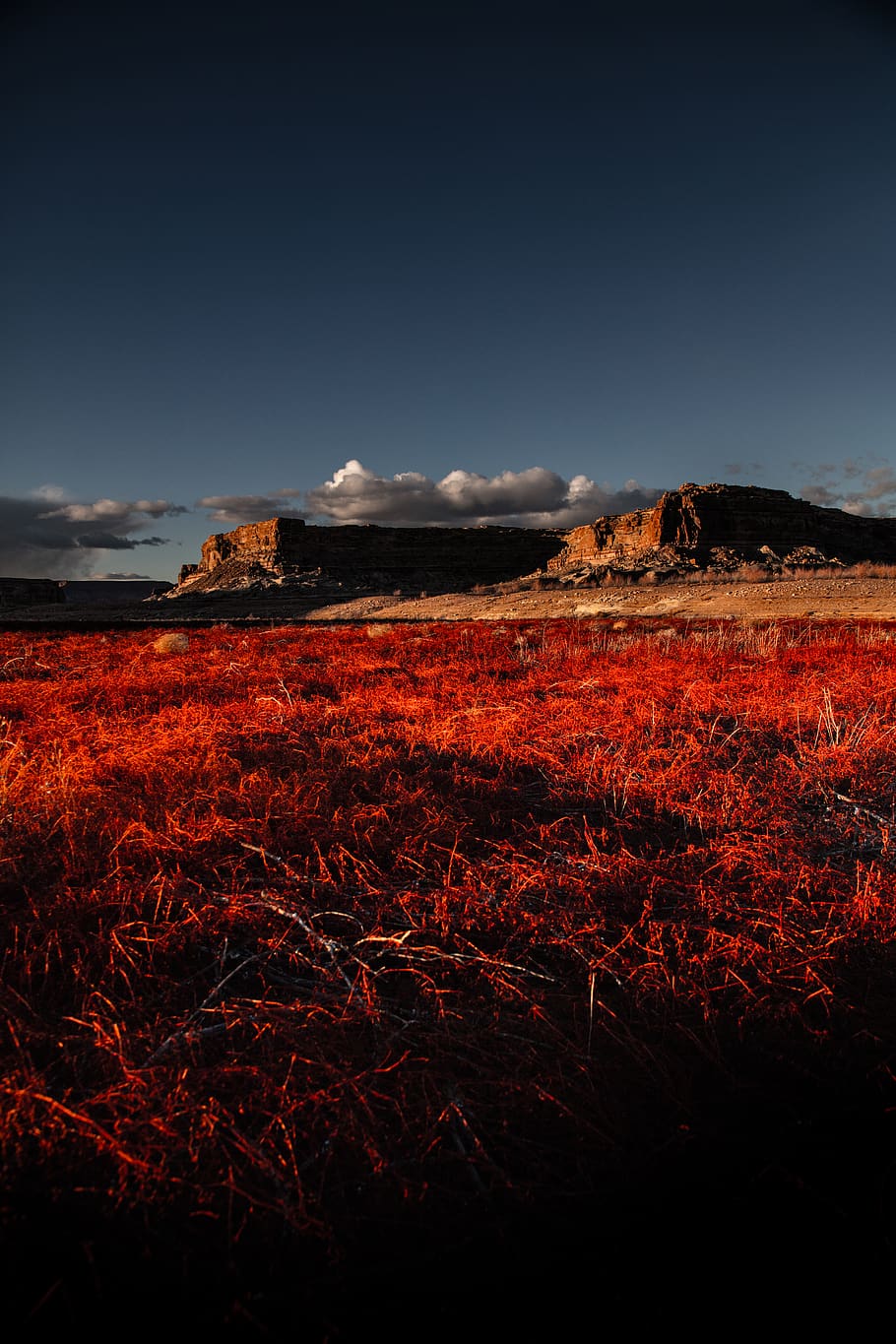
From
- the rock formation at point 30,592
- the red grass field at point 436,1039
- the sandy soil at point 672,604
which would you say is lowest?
the red grass field at point 436,1039

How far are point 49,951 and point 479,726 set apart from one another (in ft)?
11.3

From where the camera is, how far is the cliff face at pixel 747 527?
2263 inches

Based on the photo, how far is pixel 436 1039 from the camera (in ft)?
5.52

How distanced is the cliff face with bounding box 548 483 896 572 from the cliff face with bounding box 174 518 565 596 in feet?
41.4

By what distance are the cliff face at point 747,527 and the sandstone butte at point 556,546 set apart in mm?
104

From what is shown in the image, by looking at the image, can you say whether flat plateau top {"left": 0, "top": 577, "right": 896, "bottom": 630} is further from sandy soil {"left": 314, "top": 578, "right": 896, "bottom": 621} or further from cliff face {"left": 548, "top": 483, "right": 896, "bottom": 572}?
cliff face {"left": 548, "top": 483, "right": 896, "bottom": 572}

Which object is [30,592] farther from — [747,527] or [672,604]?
[747,527]

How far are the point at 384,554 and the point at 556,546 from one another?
24318 millimetres

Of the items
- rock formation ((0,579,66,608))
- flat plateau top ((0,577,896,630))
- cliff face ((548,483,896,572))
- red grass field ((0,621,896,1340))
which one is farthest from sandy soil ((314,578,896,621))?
rock formation ((0,579,66,608))

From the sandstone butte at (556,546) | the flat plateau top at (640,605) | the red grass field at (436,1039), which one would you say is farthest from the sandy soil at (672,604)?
the red grass field at (436,1039)

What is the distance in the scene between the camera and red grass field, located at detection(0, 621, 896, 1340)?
117 centimetres

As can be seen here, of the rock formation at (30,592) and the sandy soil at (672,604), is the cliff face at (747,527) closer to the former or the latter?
the sandy soil at (672,604)

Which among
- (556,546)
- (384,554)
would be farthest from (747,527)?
(384,554)

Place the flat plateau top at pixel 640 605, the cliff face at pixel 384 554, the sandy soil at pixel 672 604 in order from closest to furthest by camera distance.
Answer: the sandy soil at pixel 672 604 < the flat plateau top at pixel 640 605 < the cliff face at pixel 384 554
